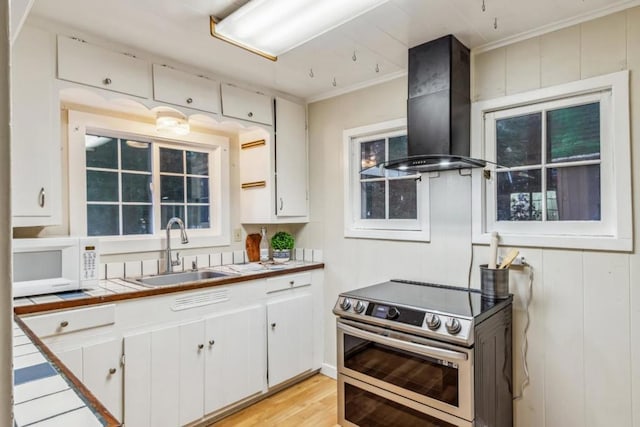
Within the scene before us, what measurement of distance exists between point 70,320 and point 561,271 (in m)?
2.51

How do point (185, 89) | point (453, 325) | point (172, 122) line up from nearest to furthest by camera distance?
point (453, 325)
point (185, 89)
point (172, 122)

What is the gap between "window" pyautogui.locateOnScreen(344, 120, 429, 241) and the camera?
2.61m

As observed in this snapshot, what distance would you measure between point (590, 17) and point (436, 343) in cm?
183

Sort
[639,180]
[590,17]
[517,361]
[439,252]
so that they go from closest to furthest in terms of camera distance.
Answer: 1. [639,180]
2. [590,17]
3. [517,361]
4. [439,252]

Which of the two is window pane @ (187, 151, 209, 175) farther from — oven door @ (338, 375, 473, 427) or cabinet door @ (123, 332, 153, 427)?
oven door @ (338, 375, 473, 427)

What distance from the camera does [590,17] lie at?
1.87 metres

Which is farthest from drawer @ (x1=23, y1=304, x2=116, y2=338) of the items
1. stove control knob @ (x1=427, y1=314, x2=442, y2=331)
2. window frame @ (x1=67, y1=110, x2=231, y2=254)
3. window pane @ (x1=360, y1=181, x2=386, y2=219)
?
window pane @ (x1=360, y1=181, x2=386, y2=219)

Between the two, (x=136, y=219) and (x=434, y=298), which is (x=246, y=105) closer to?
(x=136, y=219)

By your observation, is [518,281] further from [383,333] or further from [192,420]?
[192,420]

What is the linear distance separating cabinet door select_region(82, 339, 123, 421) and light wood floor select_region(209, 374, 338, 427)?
0.70 metres

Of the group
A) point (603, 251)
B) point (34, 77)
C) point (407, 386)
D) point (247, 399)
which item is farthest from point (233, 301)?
point (603, 251)

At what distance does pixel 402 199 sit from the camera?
2688 mm

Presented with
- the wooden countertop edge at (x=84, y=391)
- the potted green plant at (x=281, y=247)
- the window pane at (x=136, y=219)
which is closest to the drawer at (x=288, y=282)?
the potted green plant at (x=281, y=247)

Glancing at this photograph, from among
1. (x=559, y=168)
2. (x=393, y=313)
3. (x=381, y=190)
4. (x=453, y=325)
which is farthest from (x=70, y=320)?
(x=559, y=168)
